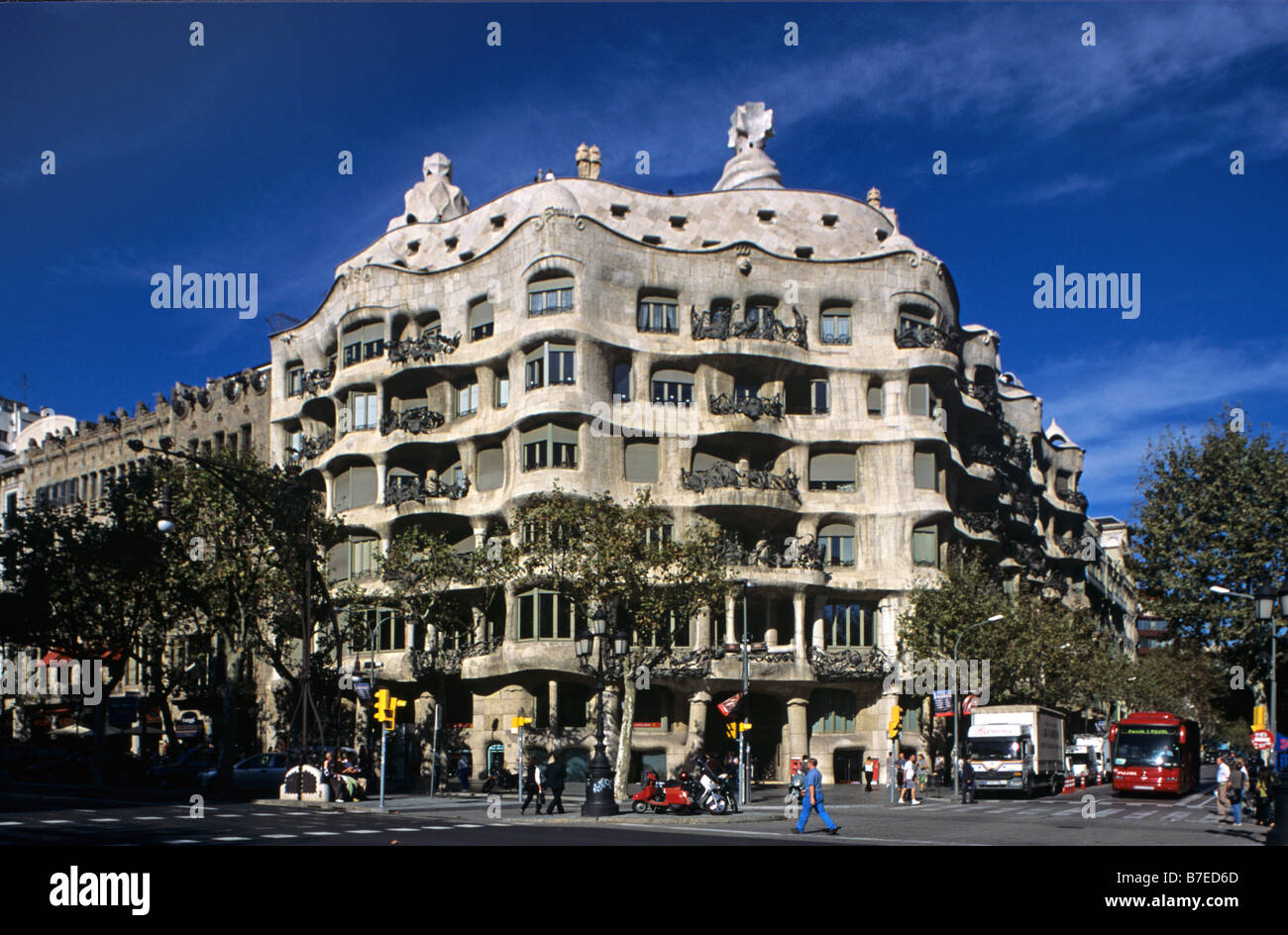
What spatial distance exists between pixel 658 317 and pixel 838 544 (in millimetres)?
12716

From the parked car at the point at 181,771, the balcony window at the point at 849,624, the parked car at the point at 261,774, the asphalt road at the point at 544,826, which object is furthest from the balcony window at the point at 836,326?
the parked car at the point at 181,771

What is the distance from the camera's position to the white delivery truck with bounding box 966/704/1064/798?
44562 millimetres

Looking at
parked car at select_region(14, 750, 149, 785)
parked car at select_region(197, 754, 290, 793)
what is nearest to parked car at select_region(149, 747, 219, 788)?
parked car at select_region(14, 750, 149, 785)

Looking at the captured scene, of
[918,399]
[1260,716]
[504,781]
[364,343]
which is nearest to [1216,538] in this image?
[1260,716]

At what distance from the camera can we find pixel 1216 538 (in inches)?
1781

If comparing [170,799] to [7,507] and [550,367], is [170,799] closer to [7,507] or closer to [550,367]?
[550,367]

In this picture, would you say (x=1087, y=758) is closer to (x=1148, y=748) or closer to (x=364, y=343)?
(x=1148, y=748)

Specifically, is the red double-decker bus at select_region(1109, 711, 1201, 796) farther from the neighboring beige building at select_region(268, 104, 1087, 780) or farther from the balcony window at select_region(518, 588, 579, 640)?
the balcony window at select_region(518, 588, 579, 640)

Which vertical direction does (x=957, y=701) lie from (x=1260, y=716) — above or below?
above

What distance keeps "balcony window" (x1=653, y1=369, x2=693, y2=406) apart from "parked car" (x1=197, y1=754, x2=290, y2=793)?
21.6 meters

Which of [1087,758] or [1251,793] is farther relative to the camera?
[1087,758]

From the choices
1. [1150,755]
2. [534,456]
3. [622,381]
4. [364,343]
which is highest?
[364,343]
